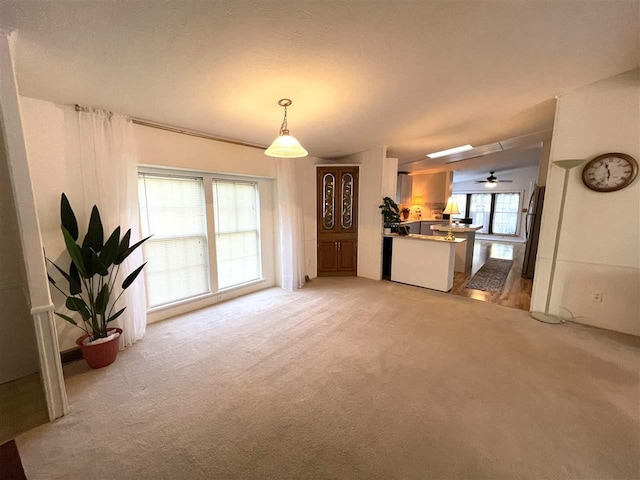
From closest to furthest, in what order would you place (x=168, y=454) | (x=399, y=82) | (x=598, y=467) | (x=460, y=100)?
(x=598, y=467)
(x=168, y=454)
(x=399, y=82)
(x=460, y=100)

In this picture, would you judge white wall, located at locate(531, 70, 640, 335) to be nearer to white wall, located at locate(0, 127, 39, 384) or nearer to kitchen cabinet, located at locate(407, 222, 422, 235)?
kitchen cabinet, located at locate(407, 222, 422, 235)

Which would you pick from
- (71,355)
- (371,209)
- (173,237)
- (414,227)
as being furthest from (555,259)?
(71,355)

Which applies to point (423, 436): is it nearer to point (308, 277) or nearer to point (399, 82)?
point (399, 82)

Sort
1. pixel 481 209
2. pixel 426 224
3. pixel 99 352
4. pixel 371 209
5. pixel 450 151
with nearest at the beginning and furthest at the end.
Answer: pixel 99 352
pixel 371 209
pixel 450 151
pixel 426 224
pixel 481 209

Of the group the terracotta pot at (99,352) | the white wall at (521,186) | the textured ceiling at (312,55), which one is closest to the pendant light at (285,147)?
the textured ceiling at (312,55)

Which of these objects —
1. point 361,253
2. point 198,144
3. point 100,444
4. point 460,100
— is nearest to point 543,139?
point 460,100

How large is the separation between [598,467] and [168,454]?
7.73 feet

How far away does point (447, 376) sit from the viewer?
2018 mm

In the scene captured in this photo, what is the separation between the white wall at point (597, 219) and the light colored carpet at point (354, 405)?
0.36 metres

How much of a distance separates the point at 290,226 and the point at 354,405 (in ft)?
9.37

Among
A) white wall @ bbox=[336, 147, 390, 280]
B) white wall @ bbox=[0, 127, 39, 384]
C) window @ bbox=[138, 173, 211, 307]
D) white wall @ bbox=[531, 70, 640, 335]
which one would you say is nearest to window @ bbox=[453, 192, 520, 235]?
white wall @ bbox=[336, 147, 390, 280]

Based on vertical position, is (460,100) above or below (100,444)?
above

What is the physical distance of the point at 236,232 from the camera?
3906 millimetres

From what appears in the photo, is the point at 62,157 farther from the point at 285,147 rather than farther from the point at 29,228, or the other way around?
the point at 285,147
